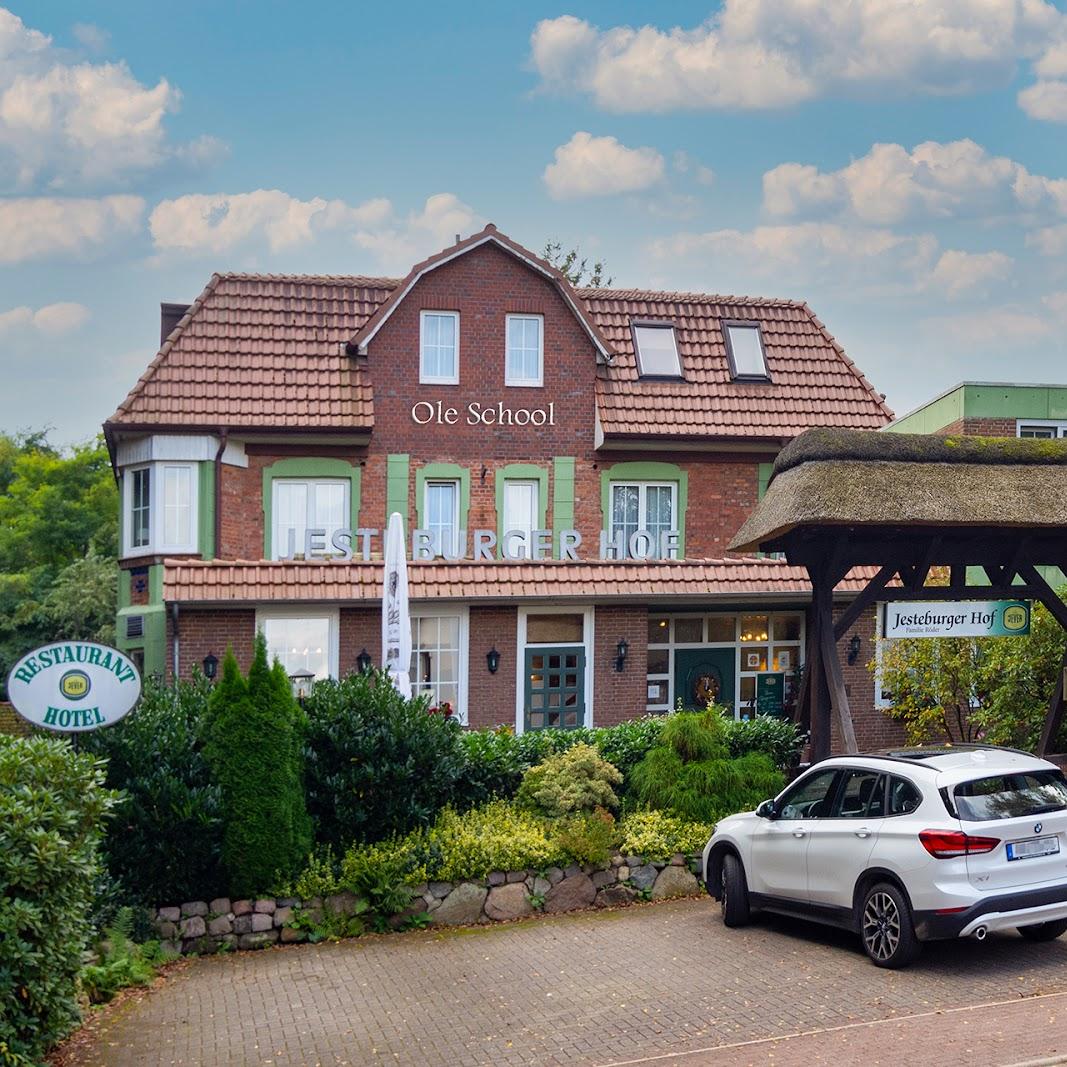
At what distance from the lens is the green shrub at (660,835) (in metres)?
14.3

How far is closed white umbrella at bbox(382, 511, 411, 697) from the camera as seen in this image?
1747cm

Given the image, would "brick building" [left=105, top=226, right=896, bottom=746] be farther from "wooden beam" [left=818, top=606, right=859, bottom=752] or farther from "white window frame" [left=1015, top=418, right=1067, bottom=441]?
"wooden beam" [left=818, top=606, right=859, bottom=752]

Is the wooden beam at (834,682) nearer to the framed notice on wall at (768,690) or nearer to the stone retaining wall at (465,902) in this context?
the stone retaining wall at (465,902)

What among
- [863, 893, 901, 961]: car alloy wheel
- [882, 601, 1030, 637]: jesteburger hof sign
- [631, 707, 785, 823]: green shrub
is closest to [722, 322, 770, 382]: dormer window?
[882, 601, 1030, 637]: jesteburger hof sign

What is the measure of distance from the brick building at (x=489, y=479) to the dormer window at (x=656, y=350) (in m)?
0.06

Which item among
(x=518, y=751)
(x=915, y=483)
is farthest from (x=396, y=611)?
(x=915, y=483)

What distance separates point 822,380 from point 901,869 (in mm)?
18023

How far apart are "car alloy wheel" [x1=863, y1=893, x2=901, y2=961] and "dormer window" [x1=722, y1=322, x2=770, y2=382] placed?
16993mm

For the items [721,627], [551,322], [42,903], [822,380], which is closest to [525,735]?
[42,903]

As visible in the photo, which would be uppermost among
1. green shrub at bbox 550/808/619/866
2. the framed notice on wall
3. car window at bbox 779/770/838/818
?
the framed notice on wall

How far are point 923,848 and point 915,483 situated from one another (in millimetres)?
5431

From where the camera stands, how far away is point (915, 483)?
48.8 ft

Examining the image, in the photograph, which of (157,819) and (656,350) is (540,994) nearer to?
(157,819)

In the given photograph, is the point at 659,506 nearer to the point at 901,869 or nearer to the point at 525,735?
the point at 525,735
